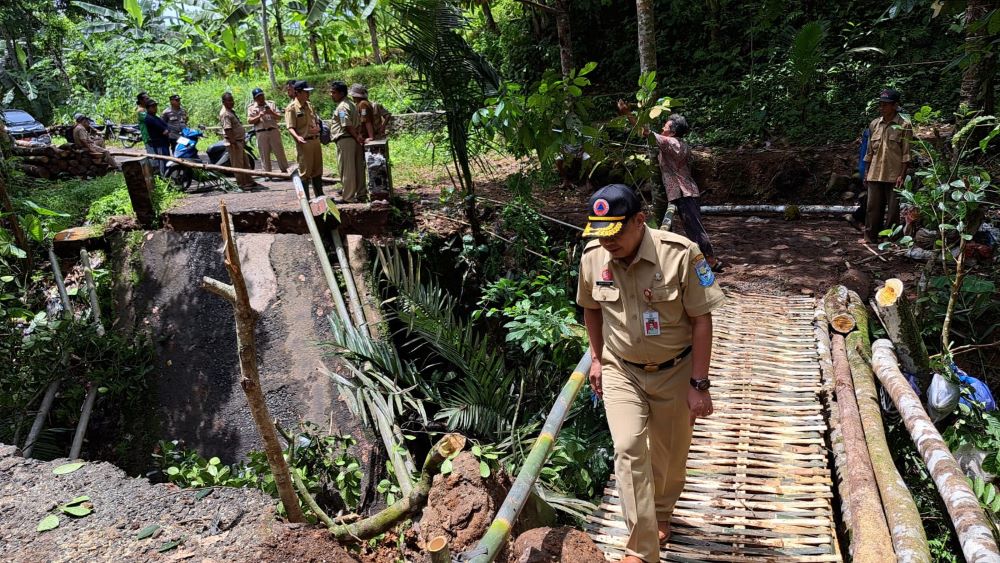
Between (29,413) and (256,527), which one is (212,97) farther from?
(256,527)

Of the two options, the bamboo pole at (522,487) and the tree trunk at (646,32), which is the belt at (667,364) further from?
the tree trunk at (646,32)

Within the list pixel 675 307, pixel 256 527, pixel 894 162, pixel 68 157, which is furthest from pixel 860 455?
pixel 68 157

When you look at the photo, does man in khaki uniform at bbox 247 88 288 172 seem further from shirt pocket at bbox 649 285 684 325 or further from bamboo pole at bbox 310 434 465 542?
shirt pocket at bbox 649 285 684 325

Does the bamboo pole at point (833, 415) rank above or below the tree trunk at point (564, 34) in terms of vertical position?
below

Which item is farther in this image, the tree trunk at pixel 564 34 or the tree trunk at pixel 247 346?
the tree trunk at pixel 564 34

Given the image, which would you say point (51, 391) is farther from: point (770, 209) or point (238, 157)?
point (770, 209)

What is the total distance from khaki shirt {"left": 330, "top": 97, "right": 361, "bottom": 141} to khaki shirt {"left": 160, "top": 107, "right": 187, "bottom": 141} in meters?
4.70

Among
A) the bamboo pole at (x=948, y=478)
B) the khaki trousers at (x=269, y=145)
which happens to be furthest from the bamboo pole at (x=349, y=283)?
the khaki trousers at (x=269, y=145)

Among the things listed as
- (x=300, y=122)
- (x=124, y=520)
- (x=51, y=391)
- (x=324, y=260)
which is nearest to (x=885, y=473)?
(x=124, y=520)

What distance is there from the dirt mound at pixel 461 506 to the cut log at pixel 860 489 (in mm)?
1686

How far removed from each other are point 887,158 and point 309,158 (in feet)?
21.7

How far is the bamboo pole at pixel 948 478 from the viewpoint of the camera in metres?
2.55

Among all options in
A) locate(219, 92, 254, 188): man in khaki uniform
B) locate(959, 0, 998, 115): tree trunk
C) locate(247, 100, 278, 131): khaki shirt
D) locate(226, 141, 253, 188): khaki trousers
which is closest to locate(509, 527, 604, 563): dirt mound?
locate(959, 0, 998, 115): tree trunk

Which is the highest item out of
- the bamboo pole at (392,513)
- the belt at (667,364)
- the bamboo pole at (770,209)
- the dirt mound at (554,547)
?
the belt at (667,364)
